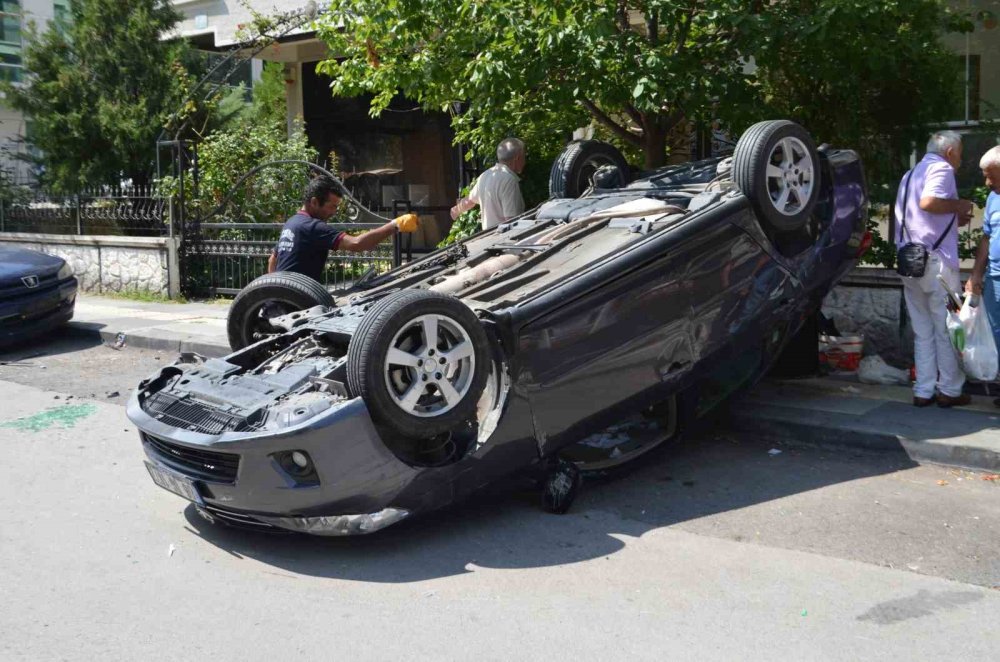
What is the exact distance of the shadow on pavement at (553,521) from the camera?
482cm

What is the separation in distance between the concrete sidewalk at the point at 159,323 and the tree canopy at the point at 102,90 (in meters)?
3.31

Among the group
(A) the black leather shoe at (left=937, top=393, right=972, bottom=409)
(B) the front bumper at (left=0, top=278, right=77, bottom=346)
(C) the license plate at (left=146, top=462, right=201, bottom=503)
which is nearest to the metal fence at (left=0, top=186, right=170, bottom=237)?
(B) the front bumper at (left=0, top=278, right=77, bottom=346)

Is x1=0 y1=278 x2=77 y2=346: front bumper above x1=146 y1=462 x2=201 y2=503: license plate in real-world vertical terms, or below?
above

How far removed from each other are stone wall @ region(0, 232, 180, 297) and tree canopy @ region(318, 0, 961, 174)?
6.10 m

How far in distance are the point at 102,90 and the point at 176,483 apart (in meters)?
14.0

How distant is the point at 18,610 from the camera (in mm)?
4324

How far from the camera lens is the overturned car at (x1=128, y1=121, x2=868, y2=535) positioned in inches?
186

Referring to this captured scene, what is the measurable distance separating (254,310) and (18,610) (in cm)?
246

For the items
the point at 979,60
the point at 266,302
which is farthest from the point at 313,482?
the point at 979,60

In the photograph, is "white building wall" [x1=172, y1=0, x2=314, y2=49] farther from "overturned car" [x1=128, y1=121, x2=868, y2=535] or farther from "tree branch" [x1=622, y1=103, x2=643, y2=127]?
"overturned car" [x1=128, y1=121, x2=868, y2=535]

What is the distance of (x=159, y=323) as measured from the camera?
1222 cm

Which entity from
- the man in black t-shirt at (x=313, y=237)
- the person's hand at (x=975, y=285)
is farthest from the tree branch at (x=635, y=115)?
the person's hand at (x=975, y=285)

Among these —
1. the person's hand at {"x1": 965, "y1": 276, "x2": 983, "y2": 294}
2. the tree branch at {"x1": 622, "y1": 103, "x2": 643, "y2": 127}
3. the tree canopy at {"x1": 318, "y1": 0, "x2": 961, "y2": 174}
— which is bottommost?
the person's hand at {"x1": 965, "y1": 276, "x2": 983, "y2": 294}

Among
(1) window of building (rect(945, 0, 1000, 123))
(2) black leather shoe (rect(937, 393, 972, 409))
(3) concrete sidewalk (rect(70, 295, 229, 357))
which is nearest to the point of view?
(2) black leather shoe (rect(937, 393, 972, 409))
